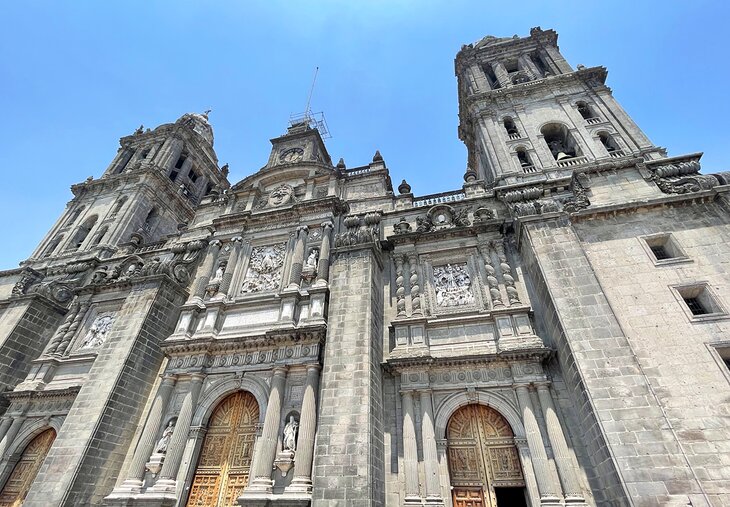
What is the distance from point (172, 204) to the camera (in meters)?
28.5

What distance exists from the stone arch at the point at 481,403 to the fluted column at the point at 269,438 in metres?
5.06

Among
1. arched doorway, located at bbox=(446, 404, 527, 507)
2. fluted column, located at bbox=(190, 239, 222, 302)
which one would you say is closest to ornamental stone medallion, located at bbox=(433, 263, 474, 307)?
arched doorway, located at bbox=(446, 404, 527, 507)

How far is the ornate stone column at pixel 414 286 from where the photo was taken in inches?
512

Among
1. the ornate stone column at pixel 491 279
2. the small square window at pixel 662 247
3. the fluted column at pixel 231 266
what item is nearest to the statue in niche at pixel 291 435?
the fluted column at pixel 231 266

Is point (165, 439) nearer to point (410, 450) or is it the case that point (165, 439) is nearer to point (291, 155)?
point (410, 450)

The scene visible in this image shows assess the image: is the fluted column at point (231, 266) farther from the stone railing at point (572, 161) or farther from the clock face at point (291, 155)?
the stone railing at point (572, 161)

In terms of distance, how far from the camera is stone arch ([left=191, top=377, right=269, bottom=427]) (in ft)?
41.3

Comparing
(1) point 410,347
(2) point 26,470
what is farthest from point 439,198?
(2) point 26,470

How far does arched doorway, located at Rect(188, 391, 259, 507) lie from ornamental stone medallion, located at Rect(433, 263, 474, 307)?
25.5 ft

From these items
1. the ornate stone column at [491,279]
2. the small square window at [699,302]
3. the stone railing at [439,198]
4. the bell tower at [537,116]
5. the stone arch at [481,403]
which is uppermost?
the bell tower at [537,116]

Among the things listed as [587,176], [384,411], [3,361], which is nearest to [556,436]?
[384,411]

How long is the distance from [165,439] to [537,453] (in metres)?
11.8

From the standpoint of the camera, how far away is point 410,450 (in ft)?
33.6

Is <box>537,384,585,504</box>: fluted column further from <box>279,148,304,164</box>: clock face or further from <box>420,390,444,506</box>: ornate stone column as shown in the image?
<box>279,148,304,164</box>: clock face
